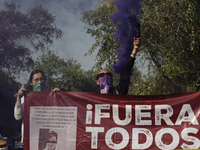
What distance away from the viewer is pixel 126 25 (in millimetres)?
7035

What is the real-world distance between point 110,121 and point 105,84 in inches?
35.9

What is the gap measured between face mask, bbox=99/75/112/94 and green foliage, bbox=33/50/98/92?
1110 inches

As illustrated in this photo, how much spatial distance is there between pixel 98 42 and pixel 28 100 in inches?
236

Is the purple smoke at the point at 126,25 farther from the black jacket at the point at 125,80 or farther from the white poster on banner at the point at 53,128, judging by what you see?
the white poster on banner at the point at 53,128

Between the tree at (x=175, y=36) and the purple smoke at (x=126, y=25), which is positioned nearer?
the purple smoke at (x=126, y=25)

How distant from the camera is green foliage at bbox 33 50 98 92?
1373 inches

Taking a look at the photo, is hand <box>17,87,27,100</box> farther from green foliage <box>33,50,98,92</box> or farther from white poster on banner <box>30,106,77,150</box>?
green foliage <box>33,50,98,92</box>

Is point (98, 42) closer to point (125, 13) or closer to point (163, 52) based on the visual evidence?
point (163, 52)

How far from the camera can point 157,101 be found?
479 cm

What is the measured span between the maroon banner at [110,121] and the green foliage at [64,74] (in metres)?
28.6

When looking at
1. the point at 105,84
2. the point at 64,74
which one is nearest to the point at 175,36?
the point at 105,84

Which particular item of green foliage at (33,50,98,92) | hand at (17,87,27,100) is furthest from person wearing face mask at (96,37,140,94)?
green foliage at (33,50,98,92)

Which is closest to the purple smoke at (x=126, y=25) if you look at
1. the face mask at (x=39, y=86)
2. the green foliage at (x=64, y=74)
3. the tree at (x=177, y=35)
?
the face mask at (x=39, y=86)

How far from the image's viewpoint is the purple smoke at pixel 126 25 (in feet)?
21.4
